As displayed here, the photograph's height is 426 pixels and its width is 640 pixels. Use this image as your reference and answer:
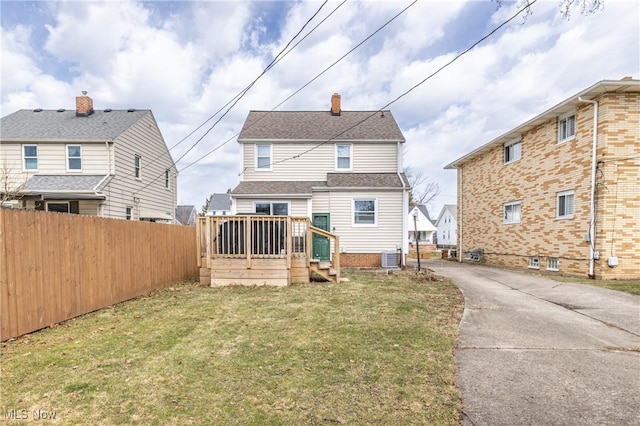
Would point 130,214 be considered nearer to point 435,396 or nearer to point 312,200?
point 312,200

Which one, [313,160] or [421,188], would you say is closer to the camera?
[313,160]

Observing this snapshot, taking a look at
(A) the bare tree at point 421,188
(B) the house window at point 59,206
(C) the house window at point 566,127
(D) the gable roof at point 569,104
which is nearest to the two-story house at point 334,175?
(D) the gable roof at point 569,104

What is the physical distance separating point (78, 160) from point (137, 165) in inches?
98.7

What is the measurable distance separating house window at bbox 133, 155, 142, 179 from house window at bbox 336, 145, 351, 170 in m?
10.5

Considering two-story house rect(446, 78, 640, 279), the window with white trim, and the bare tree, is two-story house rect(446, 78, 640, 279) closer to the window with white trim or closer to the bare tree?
the window with white trim

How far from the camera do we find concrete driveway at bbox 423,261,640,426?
2.60 m

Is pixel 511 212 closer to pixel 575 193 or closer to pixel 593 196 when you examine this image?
pixel 575 193

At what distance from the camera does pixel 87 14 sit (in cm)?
833

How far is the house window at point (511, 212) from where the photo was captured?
13906mm

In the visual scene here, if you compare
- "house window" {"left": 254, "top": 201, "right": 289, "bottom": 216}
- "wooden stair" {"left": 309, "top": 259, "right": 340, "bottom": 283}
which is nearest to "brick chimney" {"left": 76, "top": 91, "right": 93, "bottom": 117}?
"house window" {"left": 254, "top": 201, "right": 289, "bottom": 216}

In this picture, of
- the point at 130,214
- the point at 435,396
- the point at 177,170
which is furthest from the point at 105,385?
the point at 177,170

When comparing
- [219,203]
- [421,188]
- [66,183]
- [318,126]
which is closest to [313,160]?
[318,126]

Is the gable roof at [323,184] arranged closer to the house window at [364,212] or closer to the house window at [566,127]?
the house window at [364,212]

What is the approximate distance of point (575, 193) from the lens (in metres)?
10.5
